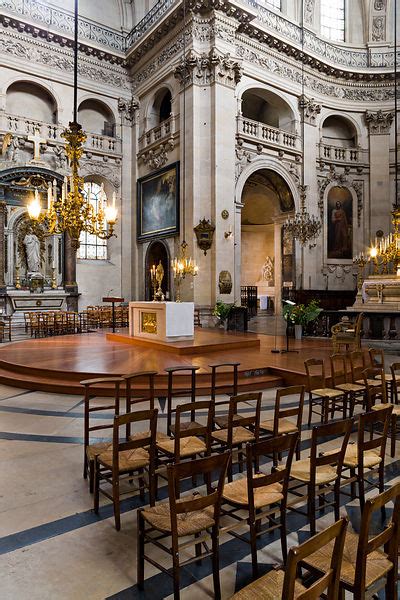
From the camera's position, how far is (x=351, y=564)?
7.14 ft

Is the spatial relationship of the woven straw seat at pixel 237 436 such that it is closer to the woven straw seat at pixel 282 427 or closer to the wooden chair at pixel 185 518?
the woven straw seat at pixel 282 427

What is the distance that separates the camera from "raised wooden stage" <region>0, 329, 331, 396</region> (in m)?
7.62

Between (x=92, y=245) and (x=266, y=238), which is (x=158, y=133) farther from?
(x=266, y=238)

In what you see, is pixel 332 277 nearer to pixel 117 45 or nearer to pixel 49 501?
pixel 117 45

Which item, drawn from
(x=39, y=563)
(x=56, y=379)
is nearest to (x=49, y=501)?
(x=39, y=563)

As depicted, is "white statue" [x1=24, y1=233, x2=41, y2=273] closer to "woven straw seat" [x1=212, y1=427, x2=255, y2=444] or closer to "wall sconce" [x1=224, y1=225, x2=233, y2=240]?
"wall sconce" [x1=224, y1=225, x2=233, y2=240]

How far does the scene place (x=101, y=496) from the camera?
12.1 feet

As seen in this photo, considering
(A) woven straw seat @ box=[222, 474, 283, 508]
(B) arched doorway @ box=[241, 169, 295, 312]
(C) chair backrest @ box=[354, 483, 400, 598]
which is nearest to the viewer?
(C) chair backrest @ box=[354, 483, 400, 598]

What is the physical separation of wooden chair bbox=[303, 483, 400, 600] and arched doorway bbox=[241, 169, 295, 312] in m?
17.7

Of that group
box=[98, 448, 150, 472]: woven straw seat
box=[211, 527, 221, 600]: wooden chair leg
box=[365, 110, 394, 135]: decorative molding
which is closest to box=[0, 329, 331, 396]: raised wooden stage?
box=[98, 448, 150, 472]: woven straw seat

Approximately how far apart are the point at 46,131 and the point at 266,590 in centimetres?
1835

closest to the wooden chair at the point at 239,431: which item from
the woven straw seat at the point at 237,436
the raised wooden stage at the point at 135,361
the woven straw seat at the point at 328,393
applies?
the woven straw seat at the point at 237,436

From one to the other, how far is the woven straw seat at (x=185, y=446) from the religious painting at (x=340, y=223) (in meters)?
18.0

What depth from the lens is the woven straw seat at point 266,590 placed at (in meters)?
1.98
